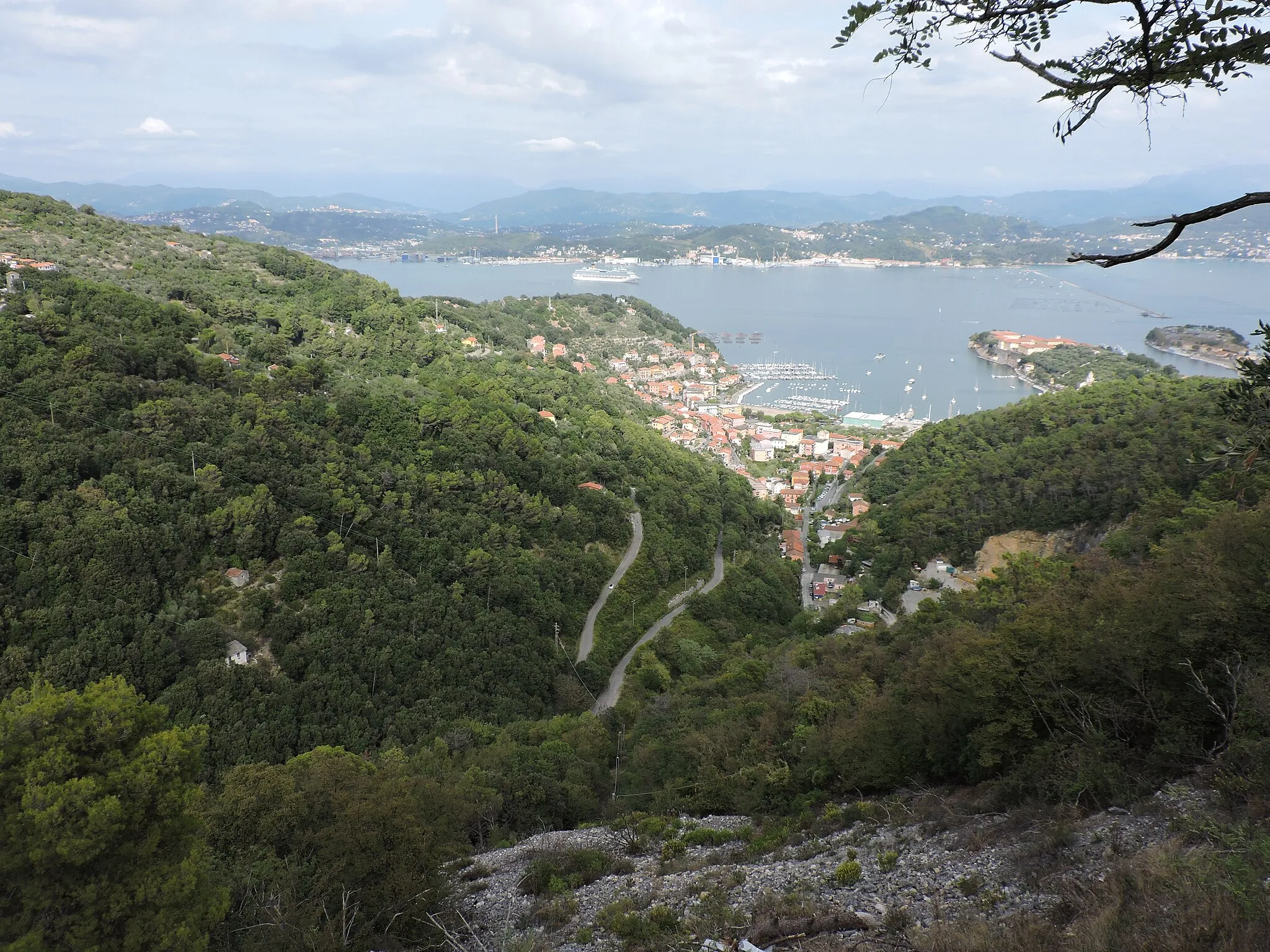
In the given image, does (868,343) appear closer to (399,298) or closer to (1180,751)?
(399,298)

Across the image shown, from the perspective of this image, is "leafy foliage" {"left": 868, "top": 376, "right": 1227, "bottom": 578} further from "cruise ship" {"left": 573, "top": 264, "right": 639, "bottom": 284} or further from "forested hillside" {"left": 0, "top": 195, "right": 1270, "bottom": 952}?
"cruise ship" {"left": 573, "top": 264, "right": 639, "bottom": 284}

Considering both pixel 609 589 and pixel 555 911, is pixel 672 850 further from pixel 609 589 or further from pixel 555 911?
pixel 609 589

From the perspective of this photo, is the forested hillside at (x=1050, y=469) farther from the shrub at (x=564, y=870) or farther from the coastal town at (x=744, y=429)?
the shrub at (x=564, y=870)

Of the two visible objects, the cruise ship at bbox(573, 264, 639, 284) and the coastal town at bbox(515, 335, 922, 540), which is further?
the cruise ship at bbox(573, 264, 639, 284)

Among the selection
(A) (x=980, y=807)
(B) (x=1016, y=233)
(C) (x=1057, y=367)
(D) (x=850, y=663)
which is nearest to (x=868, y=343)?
(C) (x=1057, y=367)

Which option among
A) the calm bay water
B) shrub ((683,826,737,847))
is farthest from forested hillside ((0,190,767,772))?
the calm bay water

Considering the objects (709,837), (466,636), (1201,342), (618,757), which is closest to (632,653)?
(466,636)

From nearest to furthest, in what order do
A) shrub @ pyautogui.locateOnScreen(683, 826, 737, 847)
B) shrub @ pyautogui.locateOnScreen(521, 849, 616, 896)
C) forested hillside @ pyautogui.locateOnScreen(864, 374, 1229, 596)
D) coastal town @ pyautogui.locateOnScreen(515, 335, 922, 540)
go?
1. shrub @ pyautogui.locateOnScreen(521, 849, 616, 896)
2. shrub @ pyautogui.locateOnScreen(683, 826, 737, 847)
3. forested hillside @ pyautogui.locateOnScreen(864, 374, 1229, 596)
4. coastal town @ pyautogui.locateOnScreen(515, 335, 922, 540)
